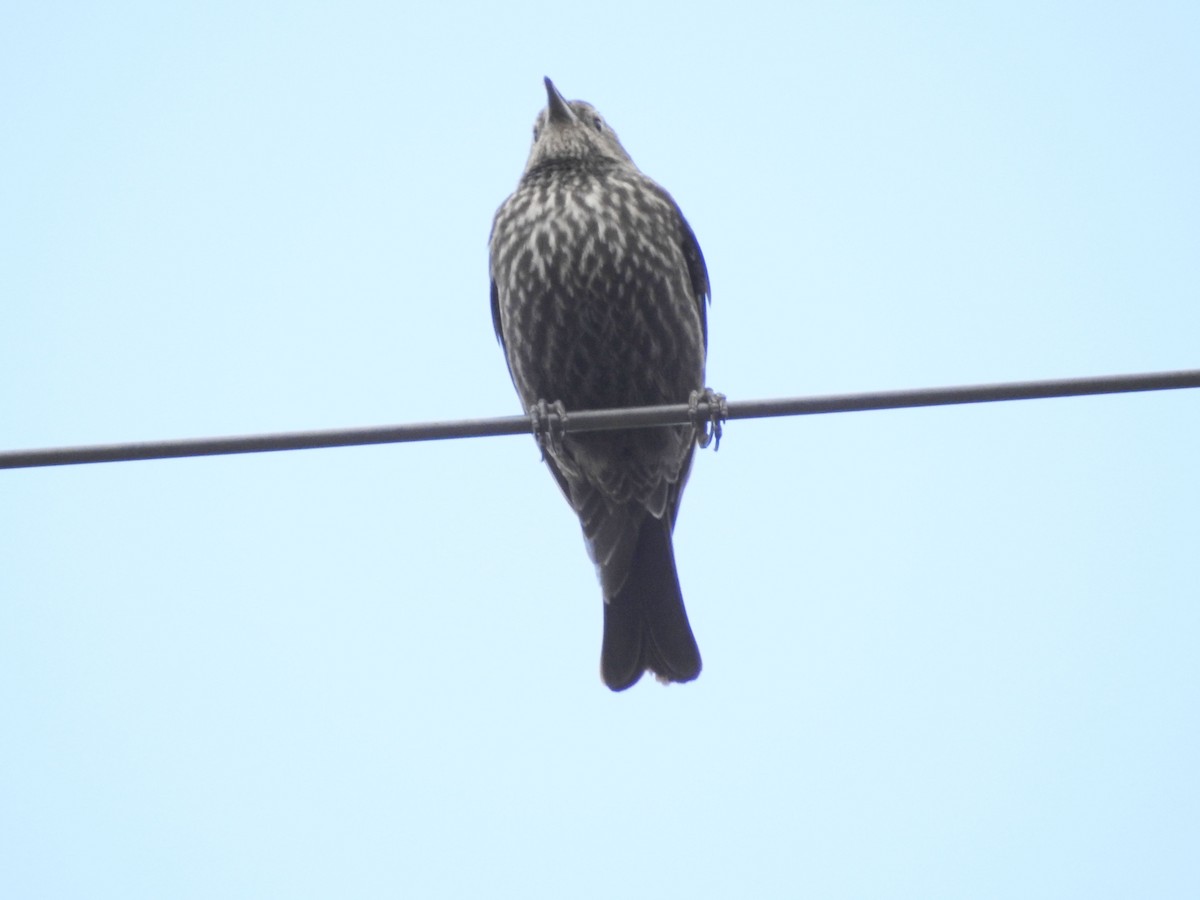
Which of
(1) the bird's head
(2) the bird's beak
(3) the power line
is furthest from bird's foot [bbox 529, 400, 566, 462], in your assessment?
(2) the bird's beak

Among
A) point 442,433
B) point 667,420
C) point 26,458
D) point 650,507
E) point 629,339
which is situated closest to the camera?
point 26,458

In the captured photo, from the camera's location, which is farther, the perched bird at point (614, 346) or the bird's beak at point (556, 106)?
the bird's beak at point (556, 106)

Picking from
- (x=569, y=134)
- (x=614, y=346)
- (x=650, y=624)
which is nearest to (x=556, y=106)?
(x=569, y=134)

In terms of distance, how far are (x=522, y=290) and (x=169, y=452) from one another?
2341mm

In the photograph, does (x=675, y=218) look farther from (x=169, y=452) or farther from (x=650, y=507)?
(x=169, y=452)

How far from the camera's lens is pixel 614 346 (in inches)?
208

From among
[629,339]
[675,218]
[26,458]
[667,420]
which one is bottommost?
[26,458]

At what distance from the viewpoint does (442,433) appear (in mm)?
3357

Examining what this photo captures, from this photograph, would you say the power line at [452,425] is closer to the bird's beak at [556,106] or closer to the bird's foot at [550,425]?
the bird's foot at [550,425]

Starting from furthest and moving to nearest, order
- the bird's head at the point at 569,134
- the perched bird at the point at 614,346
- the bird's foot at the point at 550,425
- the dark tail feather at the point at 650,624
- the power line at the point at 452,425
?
the bird's head at the point at 569,134 → the dark tail feather at the point at 650,624 → the perched bird at the point at 614,346 → the bird's foot at the point at 550,425 → the power line at the point at 452,425

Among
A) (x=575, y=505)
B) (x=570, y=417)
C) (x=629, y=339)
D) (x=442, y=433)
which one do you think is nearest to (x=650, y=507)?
(x=575, y=505)

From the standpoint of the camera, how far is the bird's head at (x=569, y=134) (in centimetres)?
602

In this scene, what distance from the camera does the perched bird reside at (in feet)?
17.4

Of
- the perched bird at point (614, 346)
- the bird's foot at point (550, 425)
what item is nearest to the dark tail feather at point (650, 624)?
the perched bird at point (614, 346)
